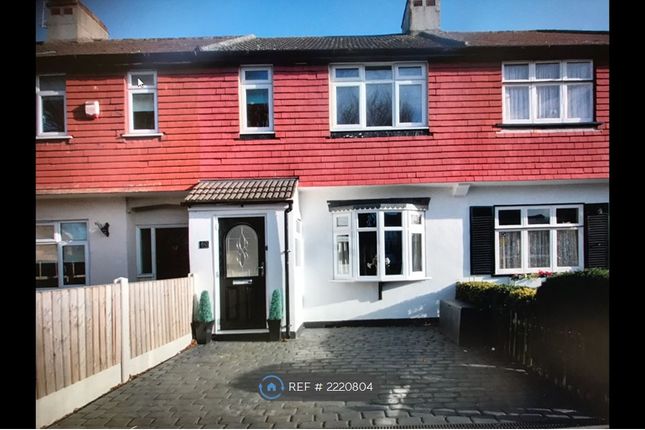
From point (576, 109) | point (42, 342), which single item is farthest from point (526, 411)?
point (576, 109)

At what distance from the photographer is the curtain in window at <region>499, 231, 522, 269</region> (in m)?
6.05

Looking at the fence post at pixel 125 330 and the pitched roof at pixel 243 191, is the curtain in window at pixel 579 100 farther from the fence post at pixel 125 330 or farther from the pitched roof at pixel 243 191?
the fence post at pixel 125 330

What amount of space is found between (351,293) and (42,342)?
4.14m

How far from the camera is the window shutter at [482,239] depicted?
604 cm

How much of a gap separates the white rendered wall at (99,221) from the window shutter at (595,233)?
264 inches

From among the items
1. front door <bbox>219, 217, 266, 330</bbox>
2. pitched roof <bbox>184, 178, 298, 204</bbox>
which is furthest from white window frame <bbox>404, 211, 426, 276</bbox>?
front door <bbox>219, 217, 266, 330</bbox>

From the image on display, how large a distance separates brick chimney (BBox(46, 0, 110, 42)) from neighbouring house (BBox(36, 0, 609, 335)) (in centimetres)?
27

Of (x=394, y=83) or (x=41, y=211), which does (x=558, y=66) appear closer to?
(x=394, y=83)

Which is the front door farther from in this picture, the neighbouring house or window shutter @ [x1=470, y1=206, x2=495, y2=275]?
window shutter @ [x1=470, y1=206, x2=495, y2=275]

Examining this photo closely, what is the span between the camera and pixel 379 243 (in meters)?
6.00

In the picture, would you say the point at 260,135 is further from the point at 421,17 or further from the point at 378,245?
the point at 421,17

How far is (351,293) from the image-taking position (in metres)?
6.14

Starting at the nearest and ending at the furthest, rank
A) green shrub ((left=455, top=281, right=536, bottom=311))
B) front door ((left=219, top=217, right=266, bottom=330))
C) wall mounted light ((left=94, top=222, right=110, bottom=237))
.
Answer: green shrub ((left=455, top=281, right=536, bottom=311)) → front door ((left=219, top=217, right=266, bottom=330)) → wall mounted light ((left=94, top=222, right=110, bottom=237))

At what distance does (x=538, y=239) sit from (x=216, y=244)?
472 cm
